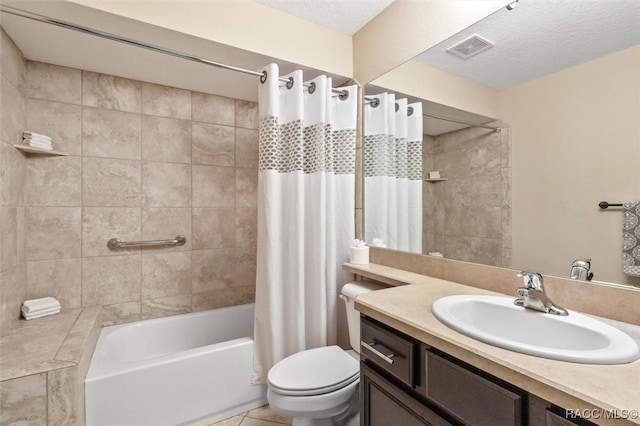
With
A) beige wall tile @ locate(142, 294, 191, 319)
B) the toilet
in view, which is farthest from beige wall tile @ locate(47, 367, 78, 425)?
beige wall tile @ locate(142, 294, 191, 319)

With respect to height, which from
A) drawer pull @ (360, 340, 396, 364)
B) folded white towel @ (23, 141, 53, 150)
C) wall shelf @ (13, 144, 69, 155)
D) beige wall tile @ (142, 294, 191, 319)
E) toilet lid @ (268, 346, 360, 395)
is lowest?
toilet lid @ (268, 346, 360, 395)

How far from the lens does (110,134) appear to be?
81.1 inches

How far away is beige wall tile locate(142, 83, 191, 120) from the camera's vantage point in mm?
2170

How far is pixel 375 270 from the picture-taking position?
1.64m

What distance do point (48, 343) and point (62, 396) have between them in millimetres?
327

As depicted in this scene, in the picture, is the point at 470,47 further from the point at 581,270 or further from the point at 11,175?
the point at 11,175

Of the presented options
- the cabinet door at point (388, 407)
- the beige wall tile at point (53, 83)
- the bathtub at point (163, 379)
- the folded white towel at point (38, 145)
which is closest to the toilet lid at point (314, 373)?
the cabinet door at point (388, 407)

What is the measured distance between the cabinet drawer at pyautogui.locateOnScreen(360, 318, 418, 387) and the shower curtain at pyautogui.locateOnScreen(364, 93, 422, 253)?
2.29 ft

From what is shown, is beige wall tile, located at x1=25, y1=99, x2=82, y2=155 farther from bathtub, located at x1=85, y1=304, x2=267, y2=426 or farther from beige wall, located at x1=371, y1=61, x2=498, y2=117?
beige wall, located at x1=371, y1=61, x2=498, y2=117

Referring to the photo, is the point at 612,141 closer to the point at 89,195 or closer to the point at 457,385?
the point at 457,385

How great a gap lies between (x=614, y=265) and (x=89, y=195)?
2745mm

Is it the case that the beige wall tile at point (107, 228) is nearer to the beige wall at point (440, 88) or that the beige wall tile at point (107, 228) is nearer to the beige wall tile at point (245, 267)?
the beige wall tile at point (245, 267)

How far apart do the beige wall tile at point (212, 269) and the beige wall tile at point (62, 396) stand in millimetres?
1104

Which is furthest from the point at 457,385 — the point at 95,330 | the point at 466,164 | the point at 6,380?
the point at 95,330
